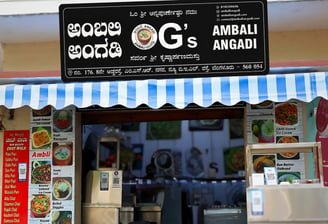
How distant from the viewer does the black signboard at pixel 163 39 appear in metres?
4.40

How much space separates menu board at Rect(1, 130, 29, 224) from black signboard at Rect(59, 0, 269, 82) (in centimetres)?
294

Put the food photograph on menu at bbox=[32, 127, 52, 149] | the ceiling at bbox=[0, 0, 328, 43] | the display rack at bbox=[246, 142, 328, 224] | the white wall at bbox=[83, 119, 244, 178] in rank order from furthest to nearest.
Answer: the white wall at bbox=[83, 119, 244, 178]
the food photograph on menu at bbox=[32, 127, 52, 149]
the ceiling at bbox=[0, 0, 328, 43]
the display rack at bbox=[246, 142, 328, 224]

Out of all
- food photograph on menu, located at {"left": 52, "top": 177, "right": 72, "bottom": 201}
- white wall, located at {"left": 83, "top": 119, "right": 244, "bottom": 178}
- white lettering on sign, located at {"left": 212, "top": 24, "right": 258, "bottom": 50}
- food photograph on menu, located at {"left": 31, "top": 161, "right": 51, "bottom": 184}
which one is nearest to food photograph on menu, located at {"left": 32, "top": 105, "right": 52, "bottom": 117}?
food photograph on menu, located at {"left": 31, "top": 161, "right": 51, "bottom": 184}

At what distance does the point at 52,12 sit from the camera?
672cm

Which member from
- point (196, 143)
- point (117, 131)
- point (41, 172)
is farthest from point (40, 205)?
point (196, 143)

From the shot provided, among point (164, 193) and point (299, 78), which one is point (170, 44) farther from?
point (164, 193)

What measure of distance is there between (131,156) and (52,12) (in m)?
4.22

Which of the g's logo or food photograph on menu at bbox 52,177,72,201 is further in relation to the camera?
food photograph on menu at bbox 52,177,72,201

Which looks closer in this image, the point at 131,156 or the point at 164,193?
the point at 164,193

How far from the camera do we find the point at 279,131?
6.89 meters

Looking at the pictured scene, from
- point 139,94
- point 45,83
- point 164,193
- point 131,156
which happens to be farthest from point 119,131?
point 139,94

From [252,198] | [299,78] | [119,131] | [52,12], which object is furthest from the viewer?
[119,131]

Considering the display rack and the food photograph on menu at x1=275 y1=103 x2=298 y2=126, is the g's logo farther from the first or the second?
the food photograph on menu at x1=275 y1=103 x2=298 y2=126

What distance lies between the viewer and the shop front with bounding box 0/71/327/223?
6055mm
